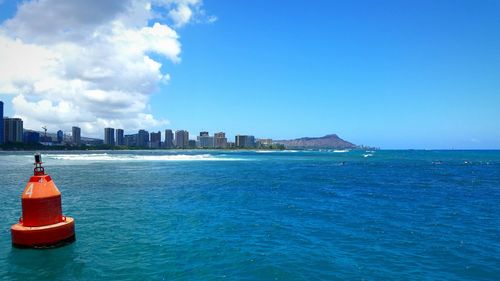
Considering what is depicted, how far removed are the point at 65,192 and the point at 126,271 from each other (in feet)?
79.7

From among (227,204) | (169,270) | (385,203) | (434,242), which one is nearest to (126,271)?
(169,270)

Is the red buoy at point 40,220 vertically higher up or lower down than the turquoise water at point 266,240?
higher up

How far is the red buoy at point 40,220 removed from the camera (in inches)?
569

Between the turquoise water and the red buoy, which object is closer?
the turquoise water

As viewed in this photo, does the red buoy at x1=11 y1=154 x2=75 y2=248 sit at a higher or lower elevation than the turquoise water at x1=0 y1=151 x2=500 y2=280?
higher

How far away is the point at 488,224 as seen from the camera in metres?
20.9

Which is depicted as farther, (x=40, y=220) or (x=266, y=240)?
(x=266, y=240)

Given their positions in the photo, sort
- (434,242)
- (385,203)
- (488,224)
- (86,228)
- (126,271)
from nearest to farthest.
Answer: (126,271) < (434,242) < (86,228) < (488,224) < (385,203)

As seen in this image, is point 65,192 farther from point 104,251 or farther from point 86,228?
point 104,251

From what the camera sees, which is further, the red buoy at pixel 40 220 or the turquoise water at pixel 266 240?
the red buoy at pixel 40 220

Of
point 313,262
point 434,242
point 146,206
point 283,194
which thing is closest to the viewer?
point 313,262

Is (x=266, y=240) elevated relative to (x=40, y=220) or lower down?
lower down

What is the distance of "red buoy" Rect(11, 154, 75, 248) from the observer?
14461 mm

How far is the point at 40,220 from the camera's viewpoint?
14.7 metres
